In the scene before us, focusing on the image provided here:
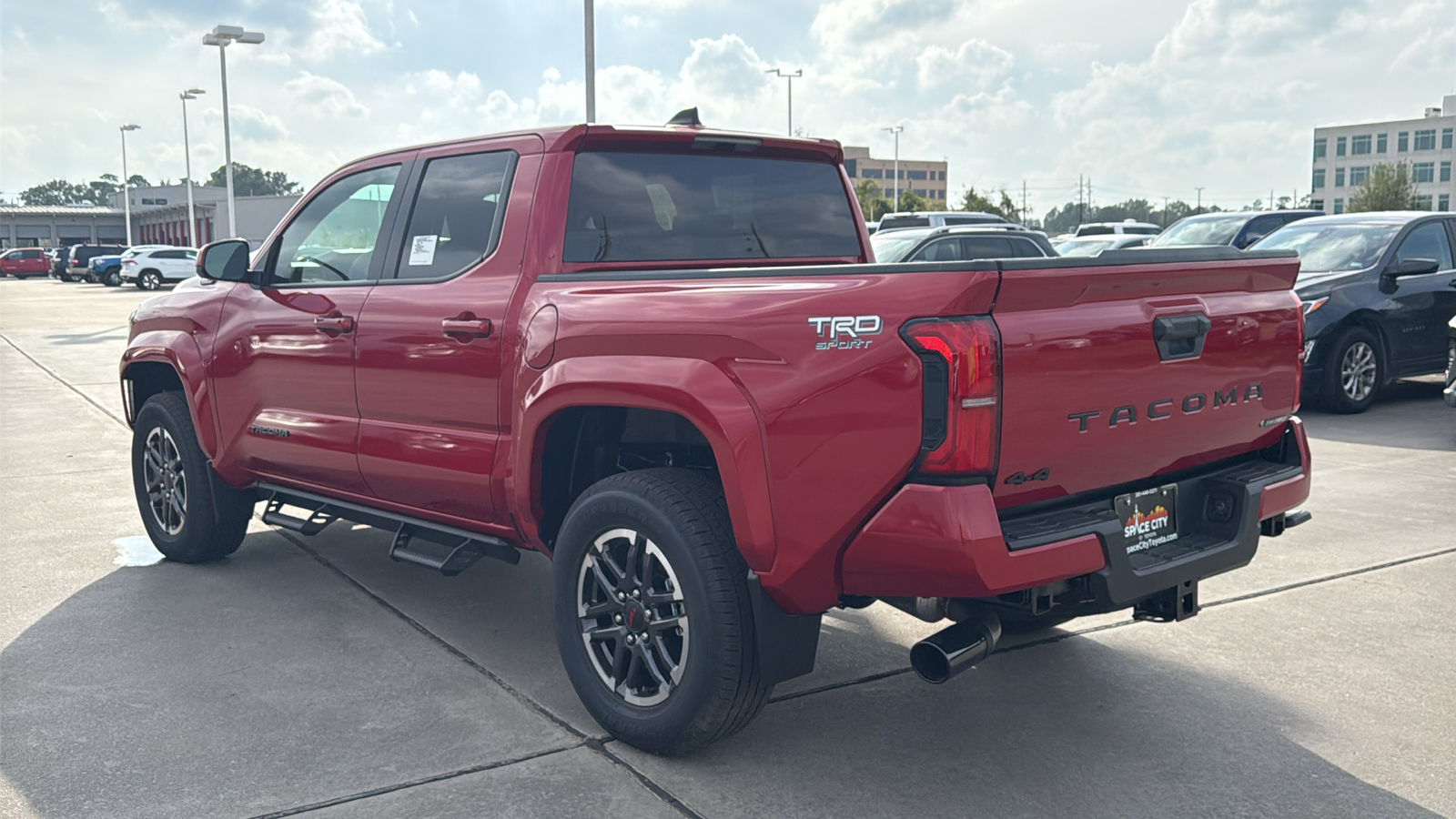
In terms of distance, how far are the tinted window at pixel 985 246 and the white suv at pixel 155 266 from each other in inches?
1514

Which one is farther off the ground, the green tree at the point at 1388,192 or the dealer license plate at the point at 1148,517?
the green tree at the point at 1388,192

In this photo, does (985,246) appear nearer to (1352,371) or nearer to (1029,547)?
(1352,371)

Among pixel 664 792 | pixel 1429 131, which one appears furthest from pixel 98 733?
pixel 1429 131

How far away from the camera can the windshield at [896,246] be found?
13391mm

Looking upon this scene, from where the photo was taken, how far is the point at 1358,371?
1075cm

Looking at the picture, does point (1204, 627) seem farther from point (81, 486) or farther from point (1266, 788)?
point (81, 486)

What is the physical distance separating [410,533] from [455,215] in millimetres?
1264

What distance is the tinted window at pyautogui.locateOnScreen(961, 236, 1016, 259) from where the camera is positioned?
45.0ft

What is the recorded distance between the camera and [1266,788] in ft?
11.5

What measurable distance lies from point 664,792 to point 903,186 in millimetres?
172222

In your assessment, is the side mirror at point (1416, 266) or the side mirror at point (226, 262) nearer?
the side mirror at point (226, 262)

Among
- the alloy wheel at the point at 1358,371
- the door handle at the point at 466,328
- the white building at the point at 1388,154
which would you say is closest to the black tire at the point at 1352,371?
the alloy wheel at the point at 1358,371

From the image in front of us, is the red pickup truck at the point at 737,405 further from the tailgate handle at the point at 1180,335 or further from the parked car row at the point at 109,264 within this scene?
the parked car row at the point at 109,264

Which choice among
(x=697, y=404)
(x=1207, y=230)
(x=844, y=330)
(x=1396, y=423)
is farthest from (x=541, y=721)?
(x=1207, y=230)
